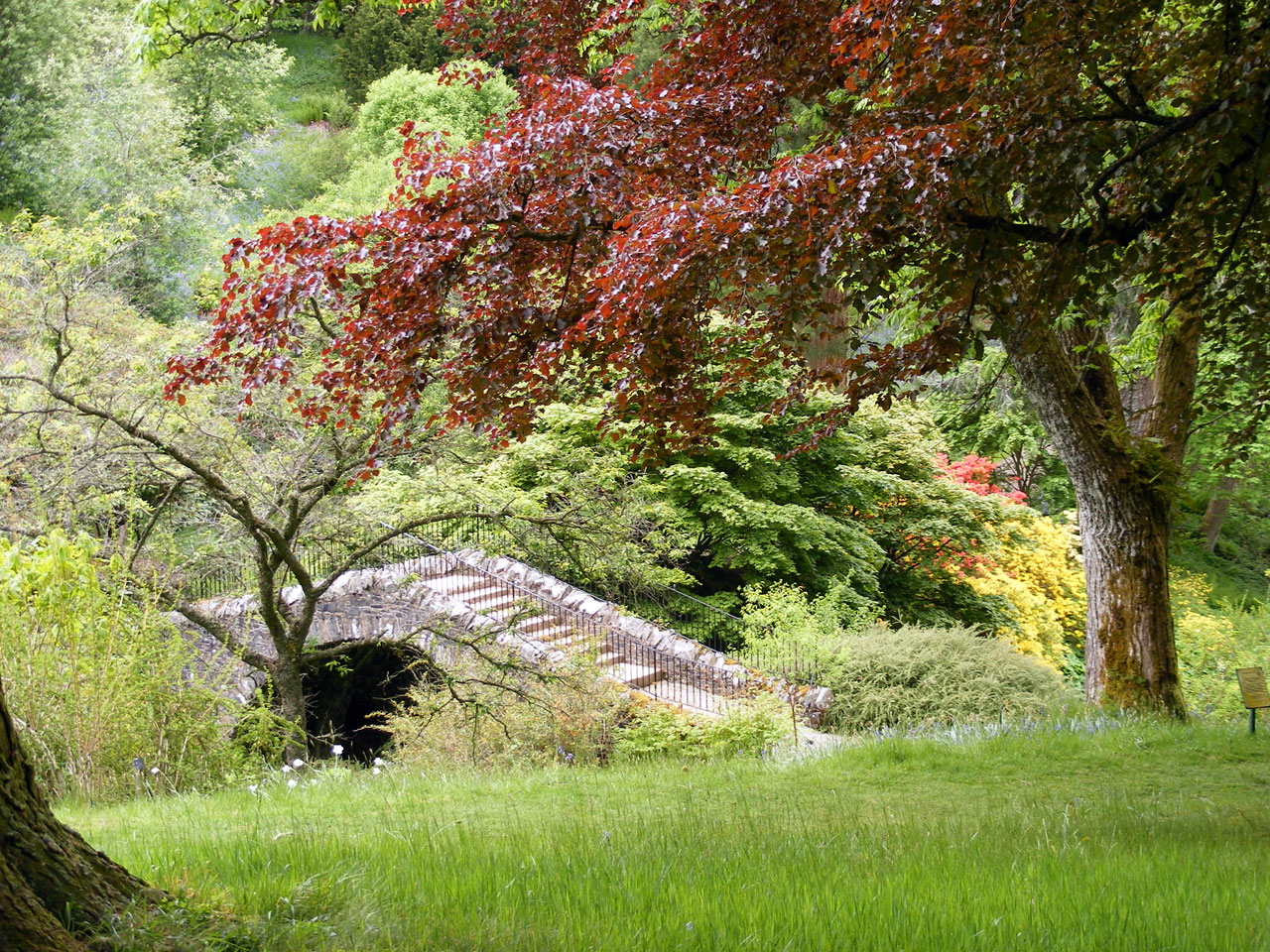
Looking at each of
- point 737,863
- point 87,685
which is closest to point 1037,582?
point 87,685

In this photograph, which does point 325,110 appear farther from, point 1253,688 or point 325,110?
point 1253,688

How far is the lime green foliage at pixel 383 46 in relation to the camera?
114ft

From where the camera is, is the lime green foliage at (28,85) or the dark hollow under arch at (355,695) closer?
the dark hollow under arch at (355,695)

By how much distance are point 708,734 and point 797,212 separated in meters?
6.89

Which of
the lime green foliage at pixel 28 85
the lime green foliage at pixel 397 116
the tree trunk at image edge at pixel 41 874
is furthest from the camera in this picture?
the lime green foliage at pixel 397 116

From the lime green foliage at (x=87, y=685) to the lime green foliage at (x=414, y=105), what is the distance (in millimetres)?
23304

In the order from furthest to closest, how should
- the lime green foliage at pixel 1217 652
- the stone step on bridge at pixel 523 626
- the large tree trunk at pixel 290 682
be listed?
the lime green foliage at pixel 1217 652
the stone step on bridge at pixel 523 626
the large tree trunk at pixel 290 682

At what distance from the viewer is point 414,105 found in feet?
94.7

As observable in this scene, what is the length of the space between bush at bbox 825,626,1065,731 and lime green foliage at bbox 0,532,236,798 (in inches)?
289

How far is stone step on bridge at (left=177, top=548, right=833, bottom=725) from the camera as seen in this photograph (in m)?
12.0

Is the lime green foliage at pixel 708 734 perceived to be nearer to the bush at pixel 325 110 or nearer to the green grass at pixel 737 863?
the green grass at pixel 737 863

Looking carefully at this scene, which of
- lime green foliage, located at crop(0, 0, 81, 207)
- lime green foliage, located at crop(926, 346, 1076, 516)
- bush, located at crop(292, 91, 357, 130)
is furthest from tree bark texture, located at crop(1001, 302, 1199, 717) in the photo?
bush, located at crop(292, 91, 357, 130)

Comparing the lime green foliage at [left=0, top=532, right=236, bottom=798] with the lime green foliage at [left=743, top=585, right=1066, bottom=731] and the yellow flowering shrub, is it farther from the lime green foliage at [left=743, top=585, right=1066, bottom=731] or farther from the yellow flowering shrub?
the yellow flowering shrub

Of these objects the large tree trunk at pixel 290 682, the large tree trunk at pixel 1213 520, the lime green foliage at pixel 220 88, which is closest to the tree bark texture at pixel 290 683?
the large tree trunk at pixel 290 682
